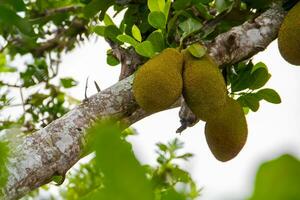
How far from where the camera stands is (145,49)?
1.30 metres

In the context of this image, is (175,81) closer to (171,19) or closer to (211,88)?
(211,88)

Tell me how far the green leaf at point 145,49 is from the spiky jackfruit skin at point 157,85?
9cm

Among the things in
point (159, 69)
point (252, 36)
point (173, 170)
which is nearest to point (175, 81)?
point (159, 69)

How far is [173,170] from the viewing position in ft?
7.28

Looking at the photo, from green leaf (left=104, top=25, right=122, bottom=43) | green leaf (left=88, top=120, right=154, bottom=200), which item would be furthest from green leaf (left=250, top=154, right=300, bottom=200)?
green leaf (left=104, top=25, right=122, bottom=43)

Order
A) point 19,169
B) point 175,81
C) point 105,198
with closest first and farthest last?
point 105,198 < point 19,169 < point 175,81

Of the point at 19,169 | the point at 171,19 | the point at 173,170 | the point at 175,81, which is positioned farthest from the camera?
the point at 173,170

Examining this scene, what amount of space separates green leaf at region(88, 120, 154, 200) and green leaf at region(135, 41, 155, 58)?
3.55 ft

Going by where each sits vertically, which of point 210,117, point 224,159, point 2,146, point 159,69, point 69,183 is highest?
point 2,146

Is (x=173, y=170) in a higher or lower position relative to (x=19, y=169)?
lower

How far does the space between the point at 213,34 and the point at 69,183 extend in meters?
1.08

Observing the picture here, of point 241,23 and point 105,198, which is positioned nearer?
point 105,198

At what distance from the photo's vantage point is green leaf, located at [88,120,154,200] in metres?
0.20

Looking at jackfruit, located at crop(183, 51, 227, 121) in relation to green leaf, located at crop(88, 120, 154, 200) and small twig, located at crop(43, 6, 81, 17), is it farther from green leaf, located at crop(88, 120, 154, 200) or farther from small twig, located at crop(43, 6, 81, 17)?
small twig, located at crop(43, 6, 81, 17)
